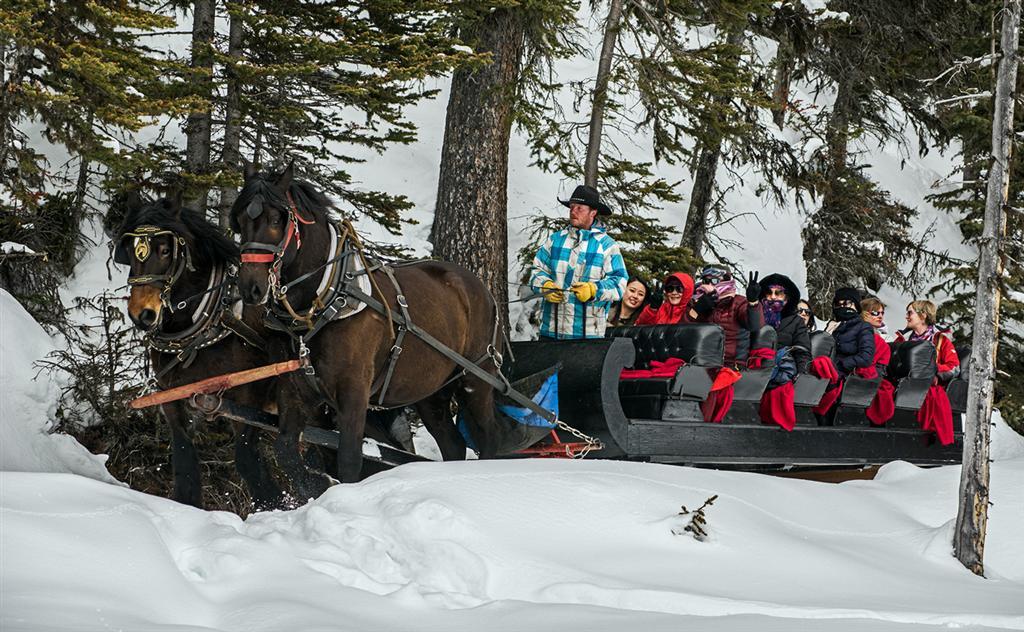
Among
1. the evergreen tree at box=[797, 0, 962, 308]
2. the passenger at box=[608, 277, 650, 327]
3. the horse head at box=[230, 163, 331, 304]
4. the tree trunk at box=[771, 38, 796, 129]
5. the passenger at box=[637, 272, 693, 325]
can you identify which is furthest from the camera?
the evergreen tree at box=[797, 0, 962, 308]

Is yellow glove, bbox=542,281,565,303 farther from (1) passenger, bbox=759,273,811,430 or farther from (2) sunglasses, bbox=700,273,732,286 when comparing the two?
(1) passenger, bbox=759,273,811,430

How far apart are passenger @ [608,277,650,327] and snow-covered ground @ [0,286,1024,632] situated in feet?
9.03

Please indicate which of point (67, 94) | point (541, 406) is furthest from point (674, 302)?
point (67, 94)

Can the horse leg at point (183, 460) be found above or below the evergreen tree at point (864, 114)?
below

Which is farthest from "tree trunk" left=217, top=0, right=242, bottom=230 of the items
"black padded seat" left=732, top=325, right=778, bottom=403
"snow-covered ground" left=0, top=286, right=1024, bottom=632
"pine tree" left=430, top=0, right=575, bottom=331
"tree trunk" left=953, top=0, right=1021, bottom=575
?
"tree trunk" left=953, top=0, right=1021, bottom=575

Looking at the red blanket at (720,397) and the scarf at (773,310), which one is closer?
the red blanket at (720,397)

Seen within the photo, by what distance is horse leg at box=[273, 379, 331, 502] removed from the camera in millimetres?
5988

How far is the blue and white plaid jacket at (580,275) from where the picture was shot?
7898mm

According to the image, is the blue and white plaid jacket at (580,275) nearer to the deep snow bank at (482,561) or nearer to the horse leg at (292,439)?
the deep snow bank at (482,561)

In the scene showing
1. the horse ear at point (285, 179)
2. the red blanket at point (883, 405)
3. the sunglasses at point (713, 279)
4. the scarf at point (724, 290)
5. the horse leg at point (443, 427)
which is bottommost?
the horse leg at point (443, 427)

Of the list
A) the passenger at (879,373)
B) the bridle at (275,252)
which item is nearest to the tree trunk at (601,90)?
the passenger at (879,373)

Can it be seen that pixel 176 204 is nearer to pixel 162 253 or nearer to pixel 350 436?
pixel 162 253

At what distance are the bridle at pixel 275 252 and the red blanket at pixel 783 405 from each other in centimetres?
433

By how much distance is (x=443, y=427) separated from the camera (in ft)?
25.1
